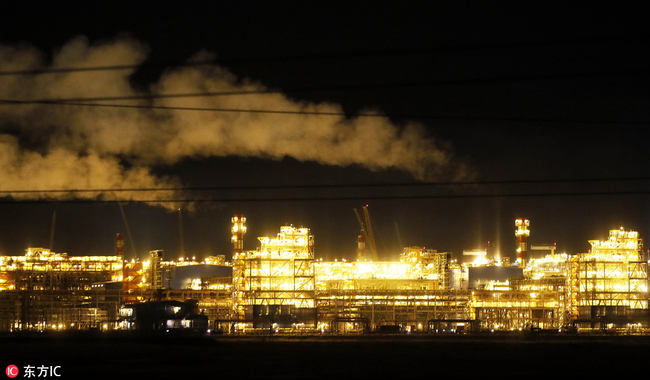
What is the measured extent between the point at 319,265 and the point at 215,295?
53.7 feet

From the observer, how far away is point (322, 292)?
331ft

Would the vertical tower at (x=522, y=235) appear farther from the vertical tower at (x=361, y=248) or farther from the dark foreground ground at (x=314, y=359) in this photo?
the dark foreground ground at (x=314, y=359)

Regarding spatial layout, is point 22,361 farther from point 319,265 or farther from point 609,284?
point 609,284

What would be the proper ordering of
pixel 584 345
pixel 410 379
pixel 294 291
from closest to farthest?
1. pixel 410 379
2. pixel 584 345
3. pixel 294 291

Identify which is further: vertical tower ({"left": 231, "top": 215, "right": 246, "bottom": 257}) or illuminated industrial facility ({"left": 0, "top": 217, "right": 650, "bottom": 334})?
vertical tower ({"left": 231, "top": 215, "right": 246, "bottom": 257})

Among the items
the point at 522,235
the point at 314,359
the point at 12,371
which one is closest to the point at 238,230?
the point at 522,235

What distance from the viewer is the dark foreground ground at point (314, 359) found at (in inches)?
1357

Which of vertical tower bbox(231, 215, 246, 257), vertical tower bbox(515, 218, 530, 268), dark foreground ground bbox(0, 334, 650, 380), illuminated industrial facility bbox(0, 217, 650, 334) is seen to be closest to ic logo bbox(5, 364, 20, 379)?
dark foreground ground bbox(0, 334, 650, 380)

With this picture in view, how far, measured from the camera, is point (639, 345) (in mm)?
53156

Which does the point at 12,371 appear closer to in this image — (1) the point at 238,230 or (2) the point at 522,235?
(1) the point at 238,230

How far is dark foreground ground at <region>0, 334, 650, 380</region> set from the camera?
34.5m

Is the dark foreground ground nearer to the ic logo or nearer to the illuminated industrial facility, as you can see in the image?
the ic logo

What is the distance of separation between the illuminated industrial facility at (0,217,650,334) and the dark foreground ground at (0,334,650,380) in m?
33.7

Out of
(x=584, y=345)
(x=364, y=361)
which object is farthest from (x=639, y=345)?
A: (x=364, y=361)
